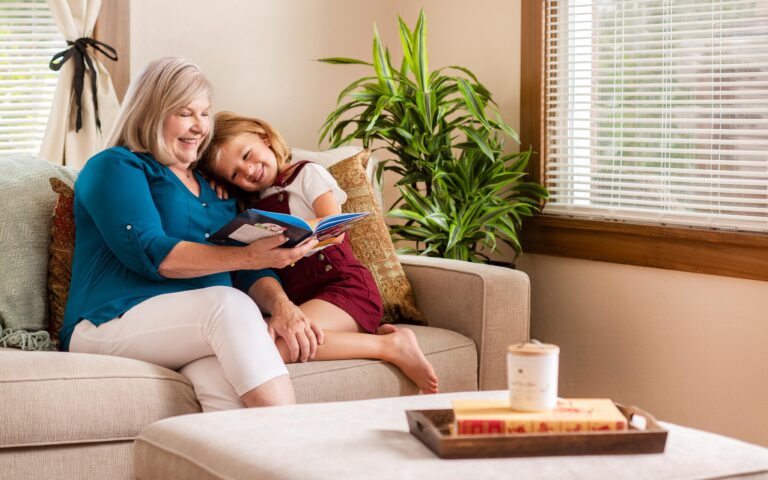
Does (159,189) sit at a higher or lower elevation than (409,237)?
higher

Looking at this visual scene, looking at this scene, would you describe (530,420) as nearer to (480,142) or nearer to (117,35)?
(480,142)

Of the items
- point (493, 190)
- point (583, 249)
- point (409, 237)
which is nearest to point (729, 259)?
point (583, 249)

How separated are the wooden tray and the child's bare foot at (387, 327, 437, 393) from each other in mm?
851

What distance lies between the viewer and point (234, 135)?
7.91ft

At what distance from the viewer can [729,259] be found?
8.84 feet

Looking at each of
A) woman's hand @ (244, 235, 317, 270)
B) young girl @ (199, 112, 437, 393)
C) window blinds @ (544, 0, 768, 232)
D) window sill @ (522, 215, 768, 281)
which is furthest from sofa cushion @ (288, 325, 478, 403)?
window blinds @ (544, 0, 768, 232)

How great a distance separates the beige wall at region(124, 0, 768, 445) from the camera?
8.99 feet

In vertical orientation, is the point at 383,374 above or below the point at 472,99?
below

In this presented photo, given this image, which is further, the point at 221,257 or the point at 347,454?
the point at 221,257

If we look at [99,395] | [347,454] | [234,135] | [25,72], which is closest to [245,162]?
[234,135]

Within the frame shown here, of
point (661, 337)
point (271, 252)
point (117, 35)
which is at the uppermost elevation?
point (117, 35)

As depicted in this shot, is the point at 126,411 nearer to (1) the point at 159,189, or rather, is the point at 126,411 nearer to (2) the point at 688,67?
(1) the point at 159,189

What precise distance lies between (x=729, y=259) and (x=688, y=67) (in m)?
0.60

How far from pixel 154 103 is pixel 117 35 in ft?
3.37
